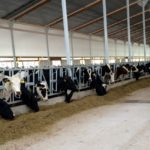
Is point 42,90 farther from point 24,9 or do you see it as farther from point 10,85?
point 24,9

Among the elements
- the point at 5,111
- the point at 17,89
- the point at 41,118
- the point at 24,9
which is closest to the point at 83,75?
the point at 17,89

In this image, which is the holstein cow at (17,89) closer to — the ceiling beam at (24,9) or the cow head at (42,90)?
the cow head at (42,90)

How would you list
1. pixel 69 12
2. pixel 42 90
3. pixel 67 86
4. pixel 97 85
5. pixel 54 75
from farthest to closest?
1. pixel 69 12
2. pixel 97 85
3. pixel 54 75
4. pixel 67 86
5. pixel 42 90

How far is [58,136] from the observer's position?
14.7 feet

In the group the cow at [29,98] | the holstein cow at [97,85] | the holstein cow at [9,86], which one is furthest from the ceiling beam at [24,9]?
the holstein cow at [9,86]

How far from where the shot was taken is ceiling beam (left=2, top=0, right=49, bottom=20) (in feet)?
38.7

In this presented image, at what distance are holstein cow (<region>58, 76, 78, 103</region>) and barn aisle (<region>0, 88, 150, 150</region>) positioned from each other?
4.17ft

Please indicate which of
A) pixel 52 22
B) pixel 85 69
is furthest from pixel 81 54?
pixel 85 69

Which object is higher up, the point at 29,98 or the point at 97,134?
the point at 29,98

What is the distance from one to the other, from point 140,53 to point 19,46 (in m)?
23.6

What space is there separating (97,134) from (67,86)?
2.99 metres

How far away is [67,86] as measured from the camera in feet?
24.1

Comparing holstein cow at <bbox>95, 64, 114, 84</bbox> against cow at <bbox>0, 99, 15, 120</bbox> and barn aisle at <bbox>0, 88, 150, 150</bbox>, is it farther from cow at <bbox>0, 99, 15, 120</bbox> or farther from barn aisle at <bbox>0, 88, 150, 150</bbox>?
cow at <bbox>0, 99, 15, 120</bbox>

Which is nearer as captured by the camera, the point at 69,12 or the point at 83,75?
the point at 83,75
